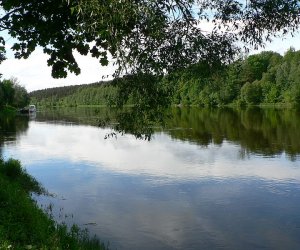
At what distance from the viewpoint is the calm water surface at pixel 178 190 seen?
45.3 feet

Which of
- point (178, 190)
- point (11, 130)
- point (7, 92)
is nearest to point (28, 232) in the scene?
point (178, 190)

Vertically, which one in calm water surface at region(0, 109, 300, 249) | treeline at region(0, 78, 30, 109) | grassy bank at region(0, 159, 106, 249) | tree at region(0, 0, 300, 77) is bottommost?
calm water surface at region(0, 109, 300, 249)

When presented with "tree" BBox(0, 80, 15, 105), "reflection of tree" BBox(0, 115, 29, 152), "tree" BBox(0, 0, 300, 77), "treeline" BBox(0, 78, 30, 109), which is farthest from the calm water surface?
"treeline" BBox(0, 78, 30, 109)

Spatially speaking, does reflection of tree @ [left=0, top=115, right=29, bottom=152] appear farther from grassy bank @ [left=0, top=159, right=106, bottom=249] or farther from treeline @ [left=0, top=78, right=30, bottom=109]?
treeline @ [left=0, top=78, right=30, bottom=109]

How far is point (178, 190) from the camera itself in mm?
19781

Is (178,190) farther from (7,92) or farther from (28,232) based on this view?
(7,92)

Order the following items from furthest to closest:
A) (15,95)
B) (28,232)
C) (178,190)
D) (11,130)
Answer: (15,95) < (11,130) < (178,190) < (28,232)

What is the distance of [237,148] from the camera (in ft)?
105

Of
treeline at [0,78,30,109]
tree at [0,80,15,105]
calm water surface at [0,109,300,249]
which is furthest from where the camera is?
treeline at [0,78,30,109]

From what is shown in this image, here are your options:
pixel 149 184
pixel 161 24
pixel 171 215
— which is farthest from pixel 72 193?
pixel 161 24

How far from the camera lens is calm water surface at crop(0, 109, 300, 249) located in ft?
45.3

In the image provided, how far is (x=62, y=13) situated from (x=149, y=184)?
49.0 feet

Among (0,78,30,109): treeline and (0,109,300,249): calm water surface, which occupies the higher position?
(0,78,30,109): treeline

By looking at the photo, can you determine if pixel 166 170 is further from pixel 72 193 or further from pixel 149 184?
pixel 72 193
